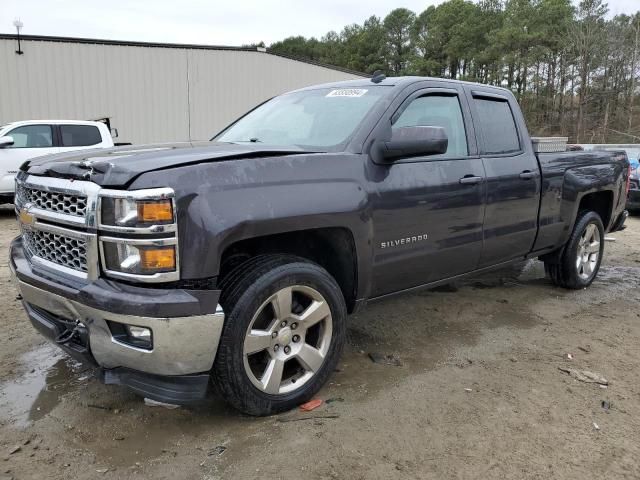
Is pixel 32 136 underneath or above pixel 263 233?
above

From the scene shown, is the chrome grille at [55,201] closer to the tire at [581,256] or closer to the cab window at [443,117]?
the cab window at [443,117]

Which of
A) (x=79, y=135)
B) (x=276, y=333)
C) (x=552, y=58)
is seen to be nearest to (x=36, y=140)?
(x=79, y=135)

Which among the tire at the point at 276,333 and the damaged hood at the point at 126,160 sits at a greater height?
the damaged hood at the point at 126,160

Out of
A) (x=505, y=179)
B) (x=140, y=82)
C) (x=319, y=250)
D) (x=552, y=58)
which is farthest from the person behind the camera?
(x=552, y=58)

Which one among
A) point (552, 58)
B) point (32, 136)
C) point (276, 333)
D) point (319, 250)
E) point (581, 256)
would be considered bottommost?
point (581, 256)

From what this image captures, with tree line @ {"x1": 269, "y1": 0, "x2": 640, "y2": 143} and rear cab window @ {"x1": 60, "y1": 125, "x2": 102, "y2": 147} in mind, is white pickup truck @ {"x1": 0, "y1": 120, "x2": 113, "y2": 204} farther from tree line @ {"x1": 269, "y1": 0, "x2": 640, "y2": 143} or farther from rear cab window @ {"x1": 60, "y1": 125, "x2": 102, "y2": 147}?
tree line @ {"x1": 269, "y1": 0, "x2": 640, "y2": 143}

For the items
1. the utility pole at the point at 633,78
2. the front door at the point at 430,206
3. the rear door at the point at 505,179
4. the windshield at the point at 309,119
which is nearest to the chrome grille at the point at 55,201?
the windshield at the point at 309,119

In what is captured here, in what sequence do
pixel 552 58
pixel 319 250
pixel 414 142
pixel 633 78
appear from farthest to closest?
pixel 552 58 < pixel 633 78 < pixel 319 250 < pixel 414 142

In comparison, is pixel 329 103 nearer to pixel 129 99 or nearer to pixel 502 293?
pixel 502 293

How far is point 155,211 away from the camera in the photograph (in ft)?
7.55

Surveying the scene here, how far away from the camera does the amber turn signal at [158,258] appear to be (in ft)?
7.62

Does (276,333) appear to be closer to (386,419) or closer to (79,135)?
(386,419)

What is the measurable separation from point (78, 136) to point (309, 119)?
8.86 meters

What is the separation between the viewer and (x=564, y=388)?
325 cm
